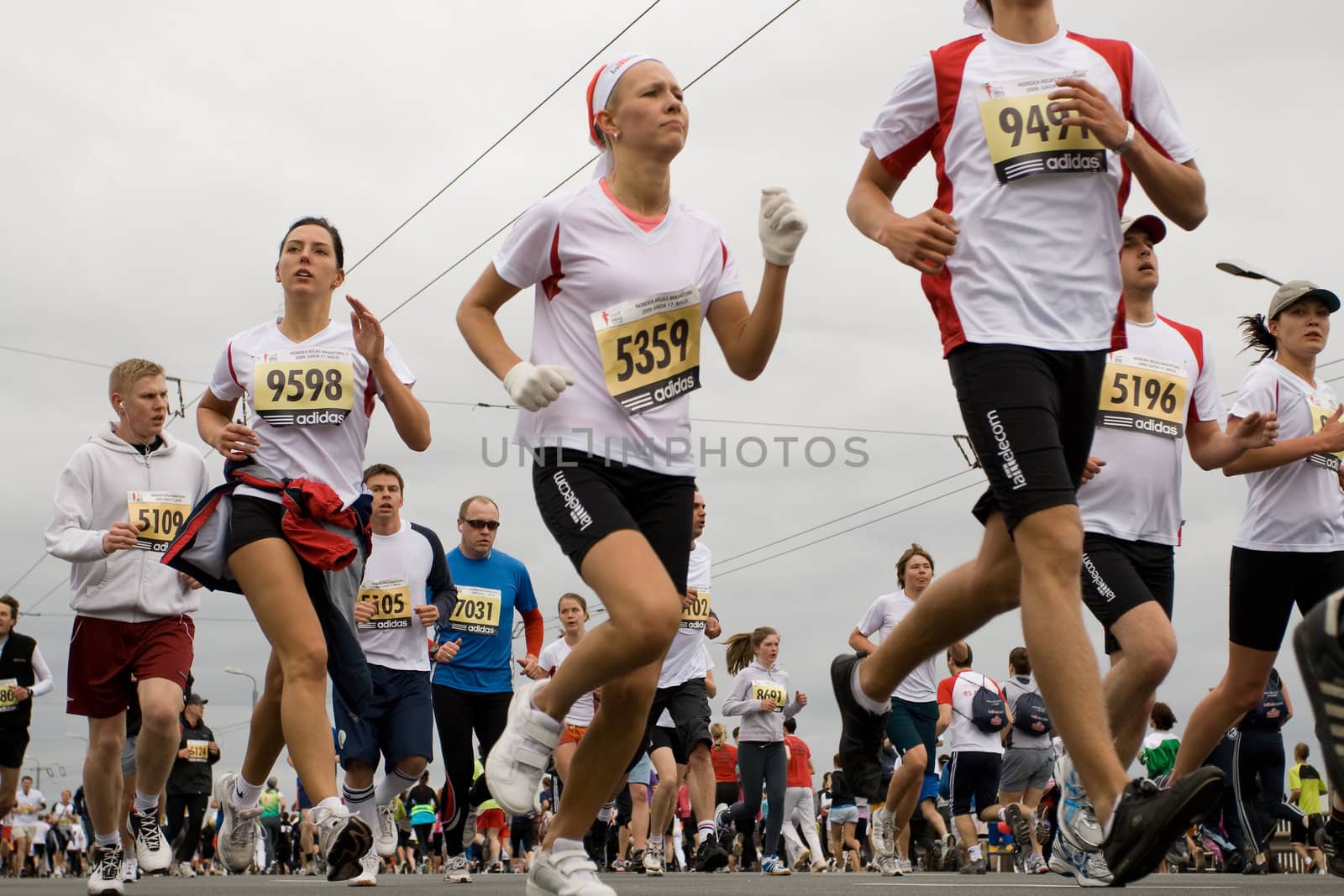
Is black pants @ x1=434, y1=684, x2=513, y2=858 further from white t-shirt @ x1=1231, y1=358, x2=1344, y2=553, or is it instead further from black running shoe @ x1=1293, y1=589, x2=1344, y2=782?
black running shoe @ x1=1293, y1=589, x2=1344, y2=782

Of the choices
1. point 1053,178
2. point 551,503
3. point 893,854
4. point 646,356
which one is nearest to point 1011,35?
point 1053,178

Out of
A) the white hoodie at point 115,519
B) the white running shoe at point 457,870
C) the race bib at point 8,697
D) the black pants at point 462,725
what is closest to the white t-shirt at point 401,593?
the black pants at point 462,725

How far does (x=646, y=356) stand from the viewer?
191 inches

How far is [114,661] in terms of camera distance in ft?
25.9

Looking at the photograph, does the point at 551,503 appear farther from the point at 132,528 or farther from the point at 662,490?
the point at 132,528

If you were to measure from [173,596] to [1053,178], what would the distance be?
5420 millimetres

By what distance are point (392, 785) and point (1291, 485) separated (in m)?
6.10

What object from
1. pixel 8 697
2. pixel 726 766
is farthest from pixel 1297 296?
pixel 726 766

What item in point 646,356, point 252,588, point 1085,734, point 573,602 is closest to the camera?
point 1085,734

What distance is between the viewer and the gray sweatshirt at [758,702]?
1425 cm

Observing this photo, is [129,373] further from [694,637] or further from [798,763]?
[798,763]

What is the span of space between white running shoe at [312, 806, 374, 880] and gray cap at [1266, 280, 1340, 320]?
5.34 metres

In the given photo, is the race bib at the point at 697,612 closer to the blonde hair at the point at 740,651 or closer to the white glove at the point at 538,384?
the blonde hair at the point at 740,651

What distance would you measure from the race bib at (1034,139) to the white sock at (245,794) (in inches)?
196
